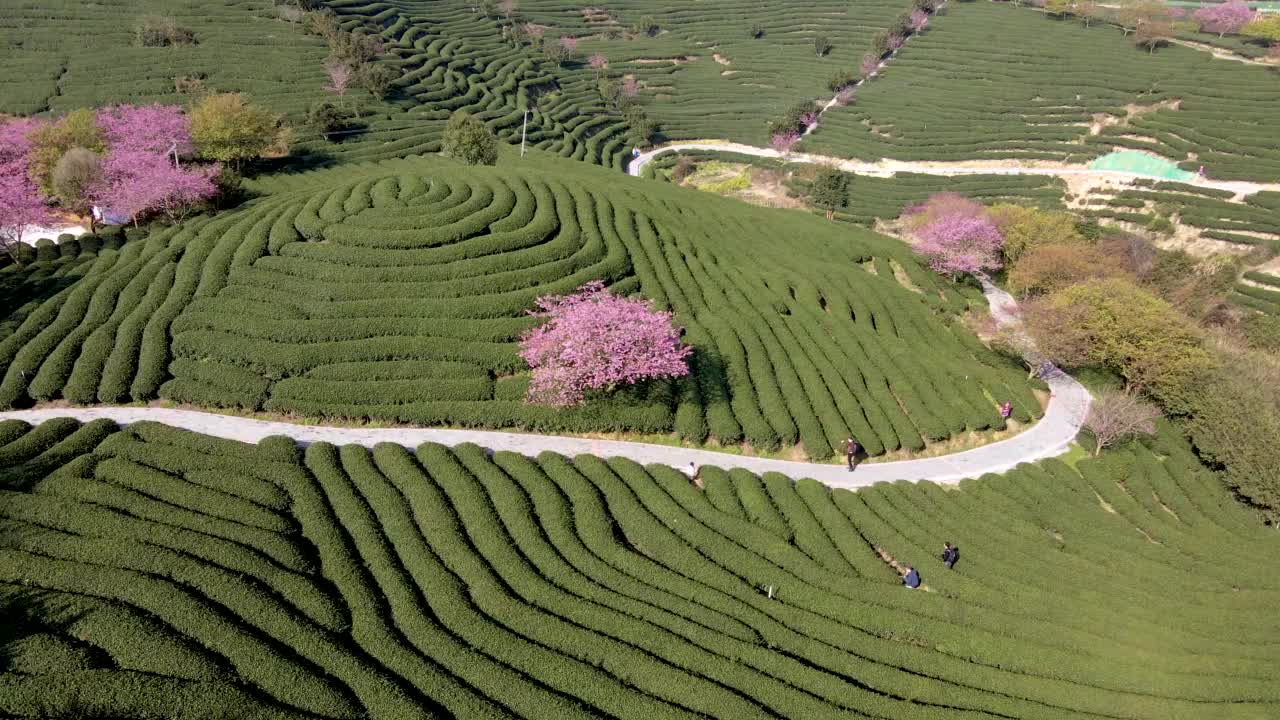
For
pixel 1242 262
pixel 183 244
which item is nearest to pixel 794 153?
pixel 1242 262

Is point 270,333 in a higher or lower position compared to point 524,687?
higher

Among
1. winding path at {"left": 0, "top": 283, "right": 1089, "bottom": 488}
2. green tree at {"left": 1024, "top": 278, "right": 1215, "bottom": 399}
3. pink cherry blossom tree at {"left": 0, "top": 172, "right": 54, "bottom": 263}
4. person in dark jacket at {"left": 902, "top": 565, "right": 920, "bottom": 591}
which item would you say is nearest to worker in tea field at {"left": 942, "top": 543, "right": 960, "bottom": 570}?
person in dark jacket at {"left": 902, "top": 565, "right": 920, "bottom": 591}

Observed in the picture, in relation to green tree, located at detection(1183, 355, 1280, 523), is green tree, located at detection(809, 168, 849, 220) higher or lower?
higher

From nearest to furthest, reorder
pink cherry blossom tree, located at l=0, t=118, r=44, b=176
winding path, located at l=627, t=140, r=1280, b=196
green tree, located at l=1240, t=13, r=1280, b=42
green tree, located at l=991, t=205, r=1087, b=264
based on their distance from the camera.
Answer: pink cherry blossom tree, located at l=0, t=118, r=44, b=176
green tree, located at l=991, t=205, r=1087, b=264
winding path, located at l=627, t=140, r=1280, b=196
green tree, located at l=1240, t=13, r=1280, b=42

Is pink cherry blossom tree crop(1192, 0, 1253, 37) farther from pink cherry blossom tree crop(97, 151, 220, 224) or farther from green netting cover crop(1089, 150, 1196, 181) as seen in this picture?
pink cherry blossom tree crop(97, 151, 220, 224)

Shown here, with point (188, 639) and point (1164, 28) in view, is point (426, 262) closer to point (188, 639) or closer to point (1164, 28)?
point (188, 639)

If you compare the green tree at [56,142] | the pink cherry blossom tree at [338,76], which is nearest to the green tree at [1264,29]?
the pink cherry blossom tree at [338,76]

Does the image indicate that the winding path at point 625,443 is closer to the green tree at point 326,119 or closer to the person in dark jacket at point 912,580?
the person in dark jacket at point 912,580
